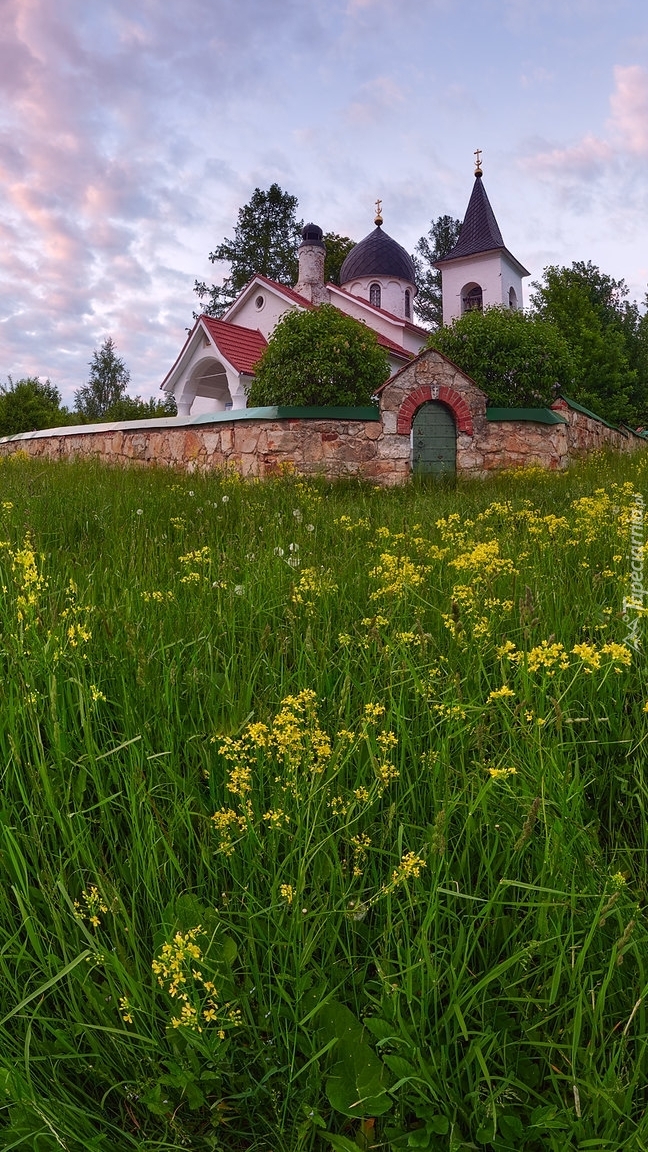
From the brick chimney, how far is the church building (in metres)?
0.03

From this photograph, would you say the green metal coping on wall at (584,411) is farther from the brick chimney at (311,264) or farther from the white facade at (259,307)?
the brick chimney at (311,264)

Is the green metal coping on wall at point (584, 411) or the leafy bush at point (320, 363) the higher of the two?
the leafy bush at point (320, 363)

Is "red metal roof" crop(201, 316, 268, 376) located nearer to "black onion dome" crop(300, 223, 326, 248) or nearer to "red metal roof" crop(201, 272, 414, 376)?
"red metal roof" crop(201, 272, 414, 376)

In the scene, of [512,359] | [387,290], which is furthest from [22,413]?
[512,359]

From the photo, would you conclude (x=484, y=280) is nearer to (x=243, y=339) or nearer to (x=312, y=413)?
(x=243, y=339)

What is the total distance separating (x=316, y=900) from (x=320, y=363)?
11463 millimetres

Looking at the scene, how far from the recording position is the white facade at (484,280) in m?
29.0

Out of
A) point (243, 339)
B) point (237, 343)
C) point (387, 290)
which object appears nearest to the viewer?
point (237, 343)

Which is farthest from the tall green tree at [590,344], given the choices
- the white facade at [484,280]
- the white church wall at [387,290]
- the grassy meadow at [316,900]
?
the grassy meadow at [316,900]

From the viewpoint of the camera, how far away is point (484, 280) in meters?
29.4

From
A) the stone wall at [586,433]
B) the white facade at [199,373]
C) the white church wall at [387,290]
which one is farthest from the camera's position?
the white church wall at [387,290]

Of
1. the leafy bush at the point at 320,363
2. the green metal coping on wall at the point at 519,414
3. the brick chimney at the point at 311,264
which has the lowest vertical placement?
the green metal coping on wall at the point at 519,414

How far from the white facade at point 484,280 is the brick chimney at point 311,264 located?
6727 millimetres

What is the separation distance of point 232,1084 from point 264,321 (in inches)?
991
